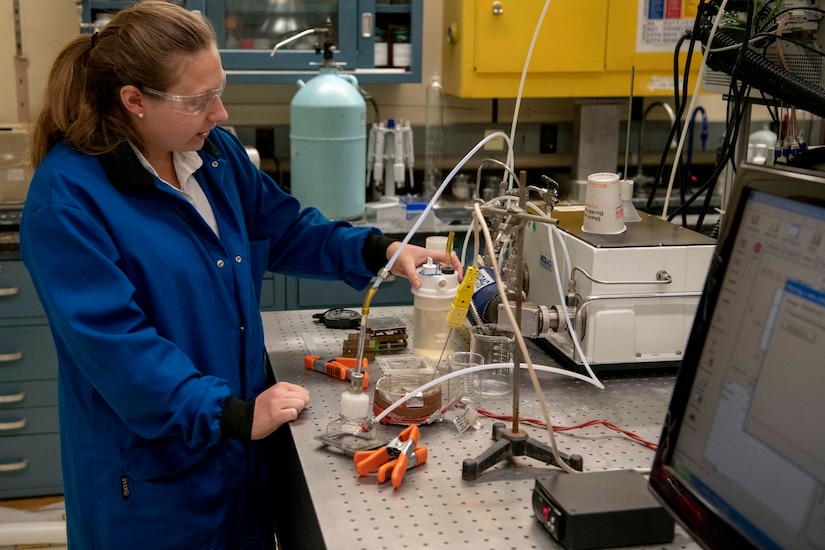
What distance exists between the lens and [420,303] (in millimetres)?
1722

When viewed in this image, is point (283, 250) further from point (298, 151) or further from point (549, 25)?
point (549, 25)

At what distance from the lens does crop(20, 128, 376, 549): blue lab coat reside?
4.28ft

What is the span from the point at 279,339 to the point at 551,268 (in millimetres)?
570

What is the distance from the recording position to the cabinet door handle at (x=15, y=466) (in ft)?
9.77

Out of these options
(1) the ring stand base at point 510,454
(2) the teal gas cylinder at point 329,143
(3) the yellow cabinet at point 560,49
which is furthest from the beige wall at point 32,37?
(1) the ring stand base at point 510,454

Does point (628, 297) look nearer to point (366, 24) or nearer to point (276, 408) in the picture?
point (276, 408)

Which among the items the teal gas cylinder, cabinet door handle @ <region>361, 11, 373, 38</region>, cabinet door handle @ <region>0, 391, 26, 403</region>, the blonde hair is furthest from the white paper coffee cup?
cabinet door handle @ <region>0, 391, 26, 403</region>

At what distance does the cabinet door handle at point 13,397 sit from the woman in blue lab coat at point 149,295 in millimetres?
1525

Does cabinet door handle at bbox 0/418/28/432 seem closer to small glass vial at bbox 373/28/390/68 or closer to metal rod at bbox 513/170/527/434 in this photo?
small glass vial at bbox 373/28/390/68

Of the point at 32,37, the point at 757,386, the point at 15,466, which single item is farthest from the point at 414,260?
the point at 32,37

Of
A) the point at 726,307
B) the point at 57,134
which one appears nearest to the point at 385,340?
the point at 57,134

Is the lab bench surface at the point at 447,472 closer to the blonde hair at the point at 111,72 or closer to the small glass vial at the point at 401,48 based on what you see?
the blonde hair at the point at 111,72

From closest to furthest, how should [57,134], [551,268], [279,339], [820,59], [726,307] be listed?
1. [726,307]
2. [57,134]
3. [820,59]
4. [551,268]
5. [279,339]

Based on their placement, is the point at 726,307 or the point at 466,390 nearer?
the point at 726,307
